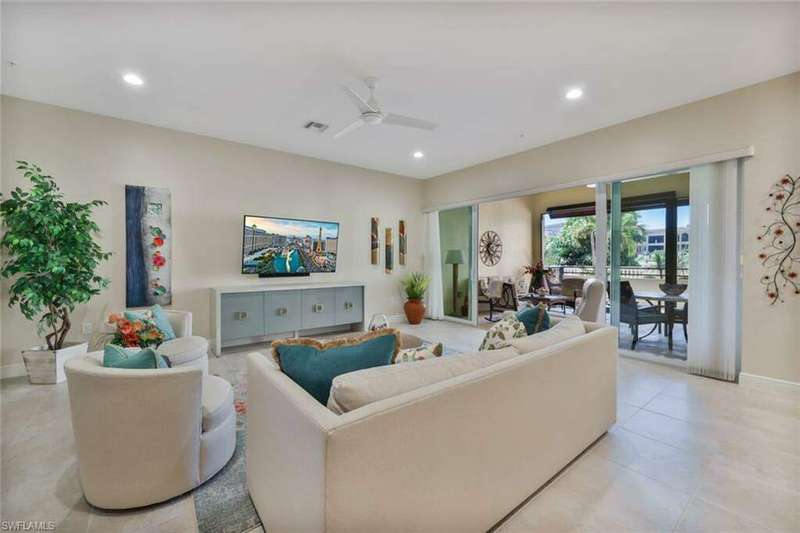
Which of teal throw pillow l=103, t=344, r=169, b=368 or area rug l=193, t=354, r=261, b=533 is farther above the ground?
teal throw pillow l=103, t=344, r=169, b=368

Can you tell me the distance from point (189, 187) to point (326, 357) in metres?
3.99

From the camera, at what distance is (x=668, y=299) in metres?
3.85

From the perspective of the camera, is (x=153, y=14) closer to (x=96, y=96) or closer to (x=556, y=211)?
(x=96, y=96)

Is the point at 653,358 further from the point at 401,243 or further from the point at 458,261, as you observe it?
the point at 401,243

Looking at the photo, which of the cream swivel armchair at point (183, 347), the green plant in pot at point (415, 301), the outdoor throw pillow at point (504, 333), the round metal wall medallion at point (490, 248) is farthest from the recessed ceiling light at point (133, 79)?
the round metal wall medallion at point (490, 248)

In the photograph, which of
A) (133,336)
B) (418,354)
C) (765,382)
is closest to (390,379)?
(418,354)

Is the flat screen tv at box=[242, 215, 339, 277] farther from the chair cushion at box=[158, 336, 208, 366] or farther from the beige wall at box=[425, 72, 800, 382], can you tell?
the beige wall at box=[425, 72, 800, 382]

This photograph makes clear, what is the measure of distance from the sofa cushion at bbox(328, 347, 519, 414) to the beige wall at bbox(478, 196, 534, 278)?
610cm

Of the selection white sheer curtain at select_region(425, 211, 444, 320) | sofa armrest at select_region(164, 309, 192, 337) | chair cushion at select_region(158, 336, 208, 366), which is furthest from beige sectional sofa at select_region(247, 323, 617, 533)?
white sheer curtain at select_region(425, 211, 444, 320)

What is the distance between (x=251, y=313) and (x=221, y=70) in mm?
2760

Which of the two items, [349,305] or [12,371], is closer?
[12,371]

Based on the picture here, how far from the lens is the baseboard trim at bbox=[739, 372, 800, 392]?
2.90 m

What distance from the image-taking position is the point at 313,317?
4840mm

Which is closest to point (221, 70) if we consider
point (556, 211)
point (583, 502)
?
point (583, 502)
